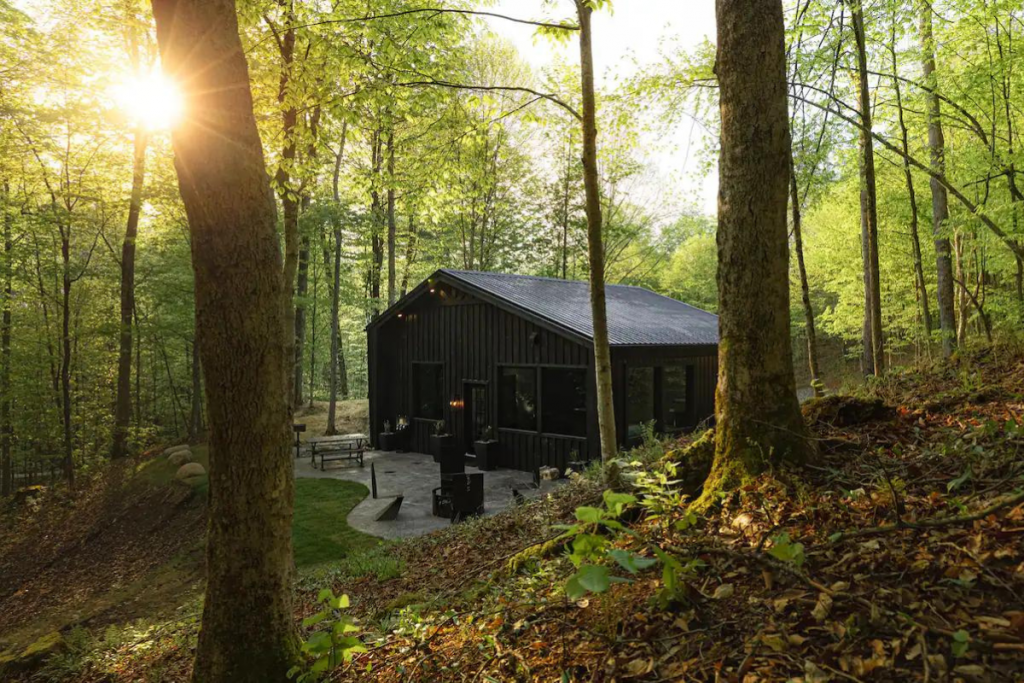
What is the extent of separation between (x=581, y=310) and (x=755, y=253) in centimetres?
1005

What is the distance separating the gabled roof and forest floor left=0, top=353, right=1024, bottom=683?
7.37 metres

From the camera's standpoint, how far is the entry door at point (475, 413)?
13.6 m

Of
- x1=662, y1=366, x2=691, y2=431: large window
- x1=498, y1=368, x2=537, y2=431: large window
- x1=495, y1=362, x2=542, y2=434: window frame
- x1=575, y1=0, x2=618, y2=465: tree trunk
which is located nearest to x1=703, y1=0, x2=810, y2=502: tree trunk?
x1=575, y1=0, x2=618, y2=465: tree trunk

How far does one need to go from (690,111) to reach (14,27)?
15.3 metres

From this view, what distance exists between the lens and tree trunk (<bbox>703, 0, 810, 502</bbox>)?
10.8ft

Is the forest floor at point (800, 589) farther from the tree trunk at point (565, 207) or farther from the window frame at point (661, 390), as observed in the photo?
the tree trunk at point (565, 207)

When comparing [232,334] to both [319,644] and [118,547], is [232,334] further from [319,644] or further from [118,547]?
[118,547]

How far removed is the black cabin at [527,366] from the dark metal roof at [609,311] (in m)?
0.05

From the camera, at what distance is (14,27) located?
1238 cm

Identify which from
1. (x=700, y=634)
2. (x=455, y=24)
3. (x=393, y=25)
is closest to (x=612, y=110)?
(x=455, y=24)

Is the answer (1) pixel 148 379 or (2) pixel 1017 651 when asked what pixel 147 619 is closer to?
(2) pixel 1017 651

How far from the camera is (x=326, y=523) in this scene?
9.31 metres

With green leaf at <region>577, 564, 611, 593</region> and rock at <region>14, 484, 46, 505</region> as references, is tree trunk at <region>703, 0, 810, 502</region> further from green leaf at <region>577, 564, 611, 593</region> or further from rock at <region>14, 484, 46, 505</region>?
rock at <region>14, 484, 46, 505</region>

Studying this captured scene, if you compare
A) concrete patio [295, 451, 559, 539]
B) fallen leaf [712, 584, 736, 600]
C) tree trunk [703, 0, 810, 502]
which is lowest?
concrete patio [295, 451, 559, 539]
